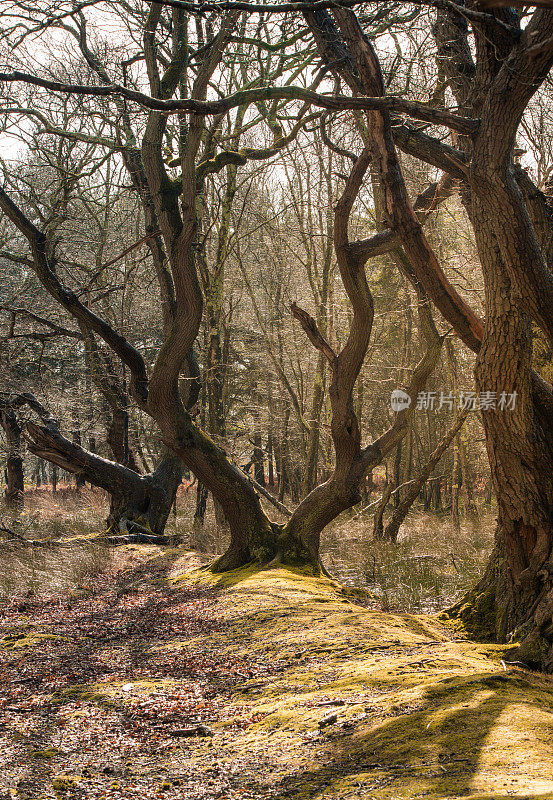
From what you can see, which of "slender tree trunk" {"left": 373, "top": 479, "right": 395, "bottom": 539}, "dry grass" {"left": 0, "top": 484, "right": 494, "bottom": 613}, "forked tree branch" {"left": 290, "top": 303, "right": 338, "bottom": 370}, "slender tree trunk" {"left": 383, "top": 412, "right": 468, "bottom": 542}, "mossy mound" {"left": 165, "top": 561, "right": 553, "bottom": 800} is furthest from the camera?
"slender tree trunk" {"left": 373, "top": 479, "right": 395, "bottom": 539}

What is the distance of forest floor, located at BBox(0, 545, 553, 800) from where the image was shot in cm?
242

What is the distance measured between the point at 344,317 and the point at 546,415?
34.9ft

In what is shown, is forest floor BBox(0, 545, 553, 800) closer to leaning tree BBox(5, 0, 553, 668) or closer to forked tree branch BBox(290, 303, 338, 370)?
leaning tree BBox(5, 0, 553, 668)

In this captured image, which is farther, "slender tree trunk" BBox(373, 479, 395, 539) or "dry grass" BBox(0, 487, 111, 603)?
"slender tree trunk" BBox(373, 479, 395, 539)

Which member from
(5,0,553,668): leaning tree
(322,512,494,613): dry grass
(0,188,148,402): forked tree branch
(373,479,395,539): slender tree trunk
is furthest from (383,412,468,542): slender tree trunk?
(0,188,148,402): forked tree branch

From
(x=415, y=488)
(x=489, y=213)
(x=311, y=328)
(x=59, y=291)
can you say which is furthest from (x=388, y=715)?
(x=59, y=291)

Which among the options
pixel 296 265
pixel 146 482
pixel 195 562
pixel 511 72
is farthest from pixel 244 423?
pixel 511 72

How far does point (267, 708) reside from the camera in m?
3.45

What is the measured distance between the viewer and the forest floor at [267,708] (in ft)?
7.95

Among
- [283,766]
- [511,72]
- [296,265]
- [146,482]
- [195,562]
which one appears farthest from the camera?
[296,265]

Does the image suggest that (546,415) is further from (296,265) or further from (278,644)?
(296,265)

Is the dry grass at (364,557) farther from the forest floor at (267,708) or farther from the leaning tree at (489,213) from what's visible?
the leaning tree at (489,213)

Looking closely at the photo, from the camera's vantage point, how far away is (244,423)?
18594 mm

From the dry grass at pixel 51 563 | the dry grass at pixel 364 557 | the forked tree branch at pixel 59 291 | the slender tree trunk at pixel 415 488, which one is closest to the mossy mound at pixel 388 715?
the dry grass at pixel 364 557
